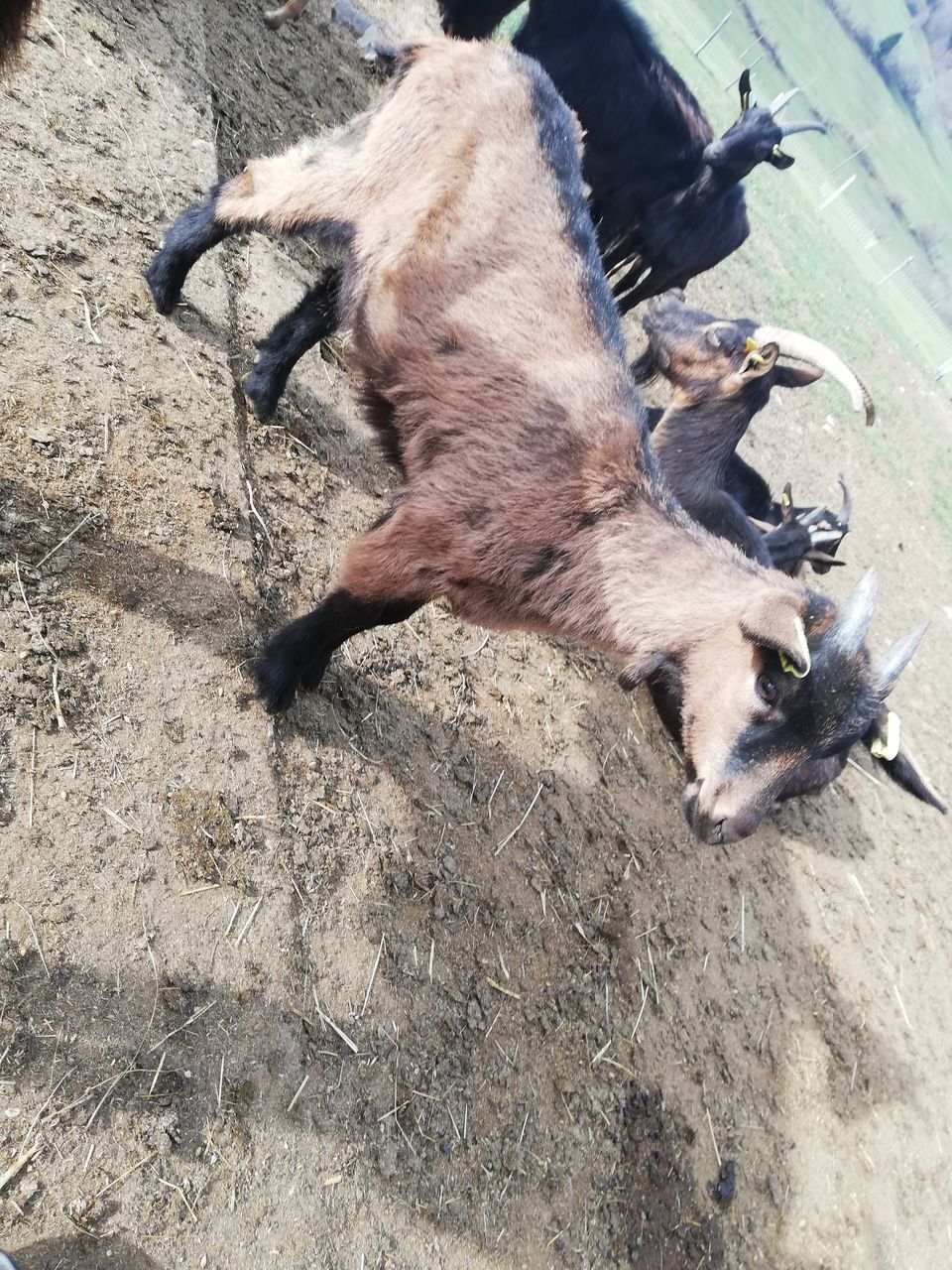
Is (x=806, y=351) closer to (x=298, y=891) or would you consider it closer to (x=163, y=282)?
(x=163, y=282)

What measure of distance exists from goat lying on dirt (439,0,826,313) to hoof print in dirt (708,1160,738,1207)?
672cm

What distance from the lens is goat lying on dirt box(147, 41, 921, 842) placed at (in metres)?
2.82

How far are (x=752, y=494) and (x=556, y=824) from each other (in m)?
3.85

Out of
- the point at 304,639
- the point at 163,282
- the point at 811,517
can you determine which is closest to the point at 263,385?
the point at 163,282

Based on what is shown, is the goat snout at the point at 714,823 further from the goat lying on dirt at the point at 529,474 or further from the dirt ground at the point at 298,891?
the dirt ground at the point at 298,891

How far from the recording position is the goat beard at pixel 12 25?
6.84ft

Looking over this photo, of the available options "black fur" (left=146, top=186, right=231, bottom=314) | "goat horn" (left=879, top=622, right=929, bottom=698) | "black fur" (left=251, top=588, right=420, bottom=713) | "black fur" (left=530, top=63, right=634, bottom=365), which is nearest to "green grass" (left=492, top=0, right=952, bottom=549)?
"black fur" (left=530, top=63, right=634, bottom=365)

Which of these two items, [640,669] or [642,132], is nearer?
[640,669]

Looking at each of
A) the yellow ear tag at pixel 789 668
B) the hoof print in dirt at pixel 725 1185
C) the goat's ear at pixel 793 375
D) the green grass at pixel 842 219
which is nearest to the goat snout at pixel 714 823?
the yellow ear tag at pixel 789 668

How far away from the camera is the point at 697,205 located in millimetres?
6465

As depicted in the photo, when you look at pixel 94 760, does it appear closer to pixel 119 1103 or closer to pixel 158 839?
pixel 158 839

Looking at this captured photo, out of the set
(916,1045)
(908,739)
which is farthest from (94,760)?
(908,739)

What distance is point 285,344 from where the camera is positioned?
12.7 ft

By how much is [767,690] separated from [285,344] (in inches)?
113
